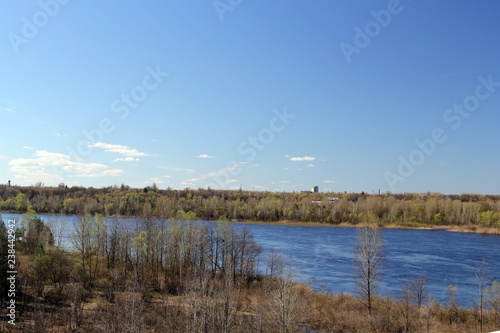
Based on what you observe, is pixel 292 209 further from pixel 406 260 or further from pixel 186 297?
pixel 186 297

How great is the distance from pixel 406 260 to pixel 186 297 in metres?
28.6

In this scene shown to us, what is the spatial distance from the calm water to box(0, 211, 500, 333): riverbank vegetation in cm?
311

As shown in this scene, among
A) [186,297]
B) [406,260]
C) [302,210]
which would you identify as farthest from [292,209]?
[186,297]

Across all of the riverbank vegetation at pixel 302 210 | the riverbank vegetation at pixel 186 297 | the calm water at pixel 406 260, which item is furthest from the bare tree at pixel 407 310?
the riverbank vegetation at pixel 302 210

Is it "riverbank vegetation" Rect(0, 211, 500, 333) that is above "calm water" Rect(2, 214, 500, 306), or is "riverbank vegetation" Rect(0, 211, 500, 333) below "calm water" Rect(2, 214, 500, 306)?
above

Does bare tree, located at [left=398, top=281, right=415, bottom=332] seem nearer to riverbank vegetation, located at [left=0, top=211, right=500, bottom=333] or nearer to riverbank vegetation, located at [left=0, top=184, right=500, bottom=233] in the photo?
riverbank vegetation, located at [left=0, top=211, right=500, bottom=333]

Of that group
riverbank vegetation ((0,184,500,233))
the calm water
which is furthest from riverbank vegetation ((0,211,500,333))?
riverbank vegetation ((0,184,500,233))

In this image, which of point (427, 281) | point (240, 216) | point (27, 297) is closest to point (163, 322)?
point (27, 297)

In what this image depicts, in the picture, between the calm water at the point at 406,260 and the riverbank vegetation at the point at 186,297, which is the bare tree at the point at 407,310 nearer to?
the riverbank vegetation at the point at 186,297

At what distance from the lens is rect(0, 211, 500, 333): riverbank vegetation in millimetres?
17141

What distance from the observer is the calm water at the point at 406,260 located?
97.8ft

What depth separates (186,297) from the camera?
70.4ft

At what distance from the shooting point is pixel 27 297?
20922mm

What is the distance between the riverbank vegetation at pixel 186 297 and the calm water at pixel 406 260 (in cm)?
311
